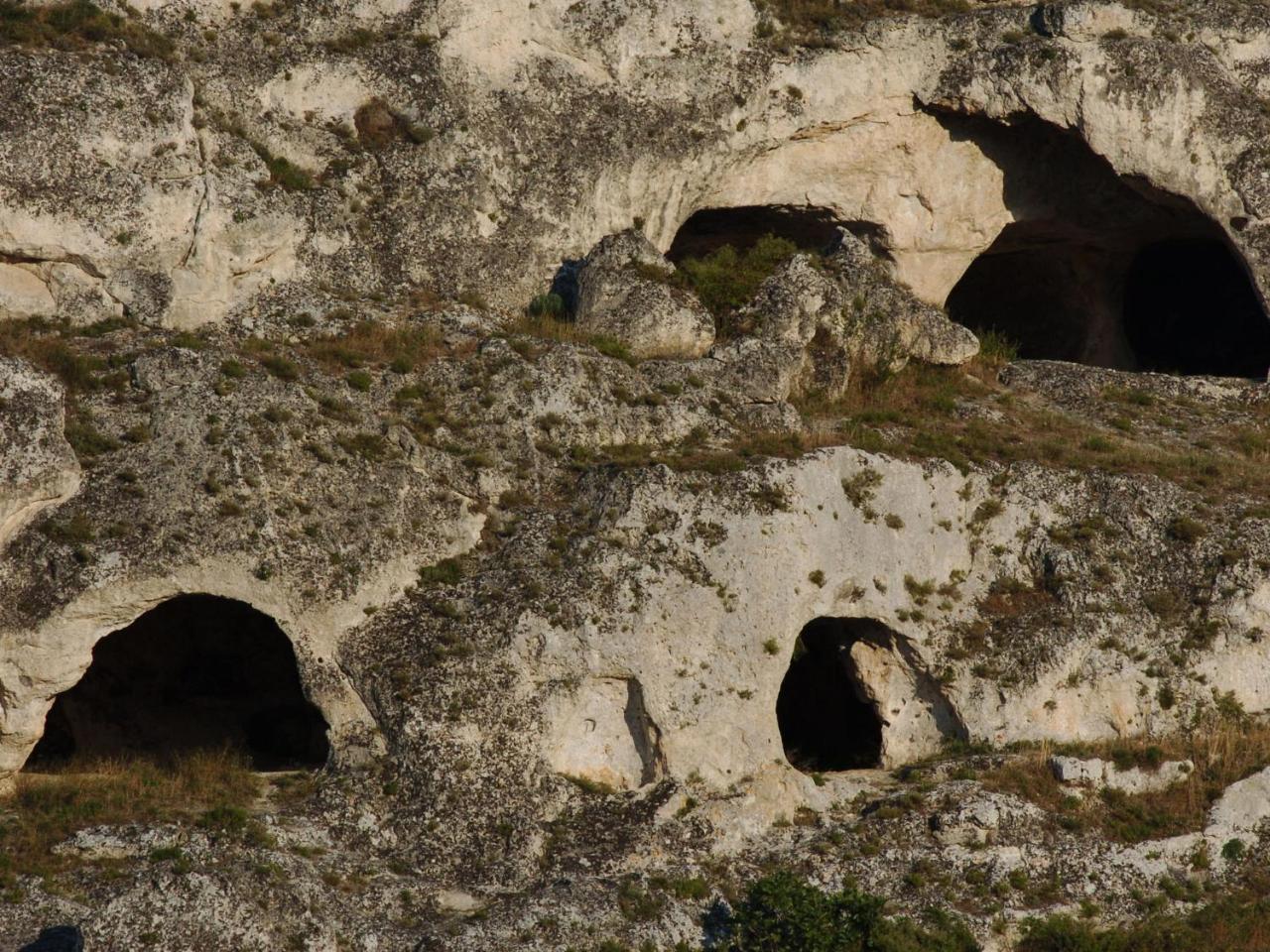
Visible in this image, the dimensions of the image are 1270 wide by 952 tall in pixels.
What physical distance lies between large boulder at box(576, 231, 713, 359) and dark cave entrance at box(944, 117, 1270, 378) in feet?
26.0

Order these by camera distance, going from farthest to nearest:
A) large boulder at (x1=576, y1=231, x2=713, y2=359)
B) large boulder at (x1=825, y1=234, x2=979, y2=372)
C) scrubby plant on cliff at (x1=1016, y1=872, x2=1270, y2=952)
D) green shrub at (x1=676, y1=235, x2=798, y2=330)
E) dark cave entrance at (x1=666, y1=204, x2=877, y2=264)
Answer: dark cave entrance at (x1=666, y1=204, x2=877, y2=264) < large boulder at (x1=825, y1=234, x2=979, y2=372) < green shrub at (x1=676, y1=235, x2=798, y2=330) < large boulder at (x1=576, y1=231, x2=713, y2=359) < scrubby plant on cliff at (x1=1016, y1=872, x2=1270, y2=952)

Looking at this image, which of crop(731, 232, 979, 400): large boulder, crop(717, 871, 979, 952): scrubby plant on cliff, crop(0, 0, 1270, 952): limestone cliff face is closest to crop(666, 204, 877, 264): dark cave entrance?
crop(0, 0, 1270, 952): limestone cliff face

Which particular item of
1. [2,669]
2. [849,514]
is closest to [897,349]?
[849,514]

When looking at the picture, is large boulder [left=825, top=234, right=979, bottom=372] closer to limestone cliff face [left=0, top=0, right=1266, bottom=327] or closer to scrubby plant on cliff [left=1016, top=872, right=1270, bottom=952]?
limestone cliff face [left=0, top=0, right=1266, bottom=327]

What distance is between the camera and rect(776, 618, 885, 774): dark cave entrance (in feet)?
116

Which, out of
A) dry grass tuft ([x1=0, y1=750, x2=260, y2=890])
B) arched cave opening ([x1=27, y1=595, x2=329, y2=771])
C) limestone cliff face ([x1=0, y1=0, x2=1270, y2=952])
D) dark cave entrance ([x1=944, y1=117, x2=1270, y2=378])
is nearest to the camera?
dry grass tuft ([x1=0, y1=750, x2=260, y2=890])

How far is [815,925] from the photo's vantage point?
1102 inches

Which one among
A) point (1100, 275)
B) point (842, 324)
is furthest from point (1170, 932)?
point (1100, 275)

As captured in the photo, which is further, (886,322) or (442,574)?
(886,322)

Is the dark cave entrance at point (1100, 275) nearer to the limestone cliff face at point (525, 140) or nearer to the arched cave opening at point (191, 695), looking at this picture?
the limestone cliff face at point (525, 140)

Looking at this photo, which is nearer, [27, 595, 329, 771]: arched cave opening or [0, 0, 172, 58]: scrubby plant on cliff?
[27, 595, 329, 771]: arched cave opening

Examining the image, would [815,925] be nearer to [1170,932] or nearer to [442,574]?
[1170,932]

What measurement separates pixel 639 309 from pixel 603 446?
3.90 meters

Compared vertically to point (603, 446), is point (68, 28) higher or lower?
higher
